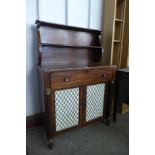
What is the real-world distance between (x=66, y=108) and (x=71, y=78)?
1.08 ft

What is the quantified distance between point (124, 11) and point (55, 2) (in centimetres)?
100

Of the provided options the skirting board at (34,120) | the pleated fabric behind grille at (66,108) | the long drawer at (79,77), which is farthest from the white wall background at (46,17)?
the long drawer at (79,77)

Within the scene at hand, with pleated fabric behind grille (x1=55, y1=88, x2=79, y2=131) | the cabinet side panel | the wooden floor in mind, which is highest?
the cabinet side panel

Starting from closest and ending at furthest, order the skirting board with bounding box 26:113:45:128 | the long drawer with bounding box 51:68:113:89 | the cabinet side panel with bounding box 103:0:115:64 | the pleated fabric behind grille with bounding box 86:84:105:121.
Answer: the long drawer with bounding box 51:68:113:89, the pleated fabric behind grille with bounding box 86:84:105:121, the skirting board with bounding box 26:113:45:128, the cabinet side panel with bounding box 103:0:115:64

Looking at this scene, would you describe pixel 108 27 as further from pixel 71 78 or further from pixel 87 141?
pixel 87 141

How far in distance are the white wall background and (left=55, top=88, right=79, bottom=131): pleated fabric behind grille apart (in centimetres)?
35

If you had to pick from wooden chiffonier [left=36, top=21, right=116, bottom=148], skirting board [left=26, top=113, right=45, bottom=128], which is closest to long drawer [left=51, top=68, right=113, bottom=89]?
wooden chiffonier [left=36, top=21, right=116, bottom=148]

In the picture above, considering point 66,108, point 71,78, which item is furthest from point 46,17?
point 66,108

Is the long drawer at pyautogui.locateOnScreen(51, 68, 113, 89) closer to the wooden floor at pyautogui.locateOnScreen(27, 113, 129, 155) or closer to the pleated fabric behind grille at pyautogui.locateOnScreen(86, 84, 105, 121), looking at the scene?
the pleated fabric behind grille at pyautogui.locateOnScreen(86, 84, 105, 121)

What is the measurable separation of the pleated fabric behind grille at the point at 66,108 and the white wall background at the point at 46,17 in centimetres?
35

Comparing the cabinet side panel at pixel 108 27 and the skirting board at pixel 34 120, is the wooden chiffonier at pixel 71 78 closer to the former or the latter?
the cabinet side panel at pixel 108 27

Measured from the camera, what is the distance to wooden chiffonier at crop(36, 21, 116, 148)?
1423mm

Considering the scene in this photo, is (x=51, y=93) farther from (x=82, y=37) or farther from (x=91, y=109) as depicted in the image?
(x=82, y=37)

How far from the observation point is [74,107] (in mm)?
1584
